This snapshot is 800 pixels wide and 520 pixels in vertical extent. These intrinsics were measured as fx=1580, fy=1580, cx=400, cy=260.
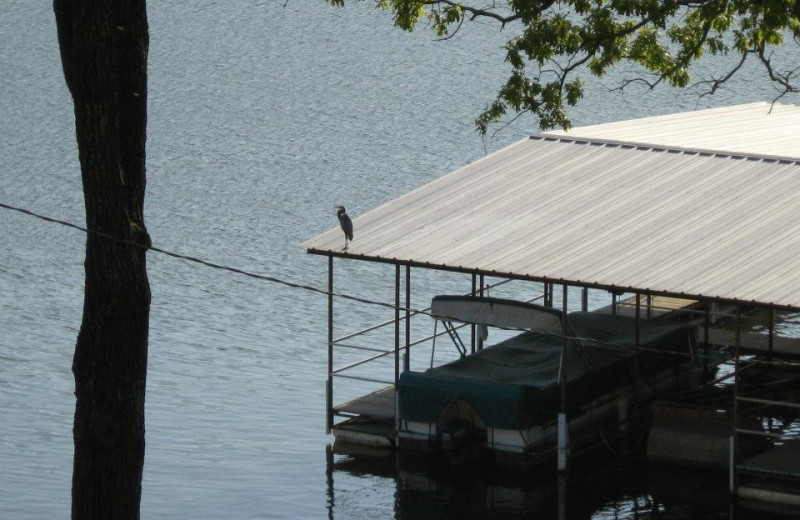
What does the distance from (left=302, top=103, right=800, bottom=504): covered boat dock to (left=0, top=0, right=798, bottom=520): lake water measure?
73.2 inches

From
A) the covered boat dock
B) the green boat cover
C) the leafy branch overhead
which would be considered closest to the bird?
the covered boat dock

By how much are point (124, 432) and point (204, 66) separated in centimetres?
5209

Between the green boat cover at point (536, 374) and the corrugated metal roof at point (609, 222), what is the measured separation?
1638 millimetres

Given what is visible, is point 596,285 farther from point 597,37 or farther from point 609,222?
point 597,37

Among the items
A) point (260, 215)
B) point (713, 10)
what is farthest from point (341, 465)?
point (260, 215)

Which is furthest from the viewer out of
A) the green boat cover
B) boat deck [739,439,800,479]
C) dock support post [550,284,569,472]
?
the green boat cover

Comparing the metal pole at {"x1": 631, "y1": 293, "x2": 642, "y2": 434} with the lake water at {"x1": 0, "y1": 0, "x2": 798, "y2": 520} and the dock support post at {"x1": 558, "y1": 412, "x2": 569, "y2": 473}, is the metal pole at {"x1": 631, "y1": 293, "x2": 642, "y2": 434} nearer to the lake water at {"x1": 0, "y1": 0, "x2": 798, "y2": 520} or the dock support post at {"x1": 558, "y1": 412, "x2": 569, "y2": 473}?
the lake water at {"x1": 0, "y1": 0, "x2": 798, "y2": 520}

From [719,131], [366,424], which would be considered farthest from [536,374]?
[719,131]

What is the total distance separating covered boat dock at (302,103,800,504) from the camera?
24906 mm

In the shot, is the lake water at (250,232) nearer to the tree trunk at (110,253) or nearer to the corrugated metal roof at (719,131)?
the corrugated metal roof at (719,131)

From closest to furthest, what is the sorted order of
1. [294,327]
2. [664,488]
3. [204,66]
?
1. [664,488]
2. [294,327]
3. [204,66]

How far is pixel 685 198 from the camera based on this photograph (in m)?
28.7

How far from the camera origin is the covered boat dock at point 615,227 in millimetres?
24906

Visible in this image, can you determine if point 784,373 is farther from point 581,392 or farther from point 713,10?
point 713,10
